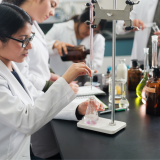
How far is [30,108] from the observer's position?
2.91 ft

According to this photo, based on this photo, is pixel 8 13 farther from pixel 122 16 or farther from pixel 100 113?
pixel 100 113

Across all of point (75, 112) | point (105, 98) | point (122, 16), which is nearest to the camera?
point (122, 16)

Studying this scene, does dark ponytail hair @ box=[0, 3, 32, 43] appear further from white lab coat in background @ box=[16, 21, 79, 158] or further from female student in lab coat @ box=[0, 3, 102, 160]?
white lab coat in background @ box=[16, 21, 79, 158]

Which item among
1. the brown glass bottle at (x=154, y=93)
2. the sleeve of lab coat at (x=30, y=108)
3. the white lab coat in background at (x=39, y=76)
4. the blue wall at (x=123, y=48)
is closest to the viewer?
the sleeve of lab coat at (x=30, y=108)

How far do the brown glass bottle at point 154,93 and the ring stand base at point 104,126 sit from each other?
0.23 metres

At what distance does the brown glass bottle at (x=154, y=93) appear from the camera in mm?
1038

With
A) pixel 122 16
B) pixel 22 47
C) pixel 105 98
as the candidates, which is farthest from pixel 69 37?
pixel 122 16

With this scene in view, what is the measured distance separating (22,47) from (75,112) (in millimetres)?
410

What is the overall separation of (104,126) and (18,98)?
39 cm

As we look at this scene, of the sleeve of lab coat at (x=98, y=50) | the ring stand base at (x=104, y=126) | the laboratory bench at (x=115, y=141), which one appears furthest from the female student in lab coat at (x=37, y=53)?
the sleeve of lab coat at (x=98, y=50)

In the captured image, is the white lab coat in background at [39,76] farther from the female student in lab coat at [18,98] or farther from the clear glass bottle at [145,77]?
the clear glass bottle at [145,77]

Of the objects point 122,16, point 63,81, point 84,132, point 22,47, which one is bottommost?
point 84,132

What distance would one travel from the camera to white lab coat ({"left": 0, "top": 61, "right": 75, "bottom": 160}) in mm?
853

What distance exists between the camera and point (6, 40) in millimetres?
959
